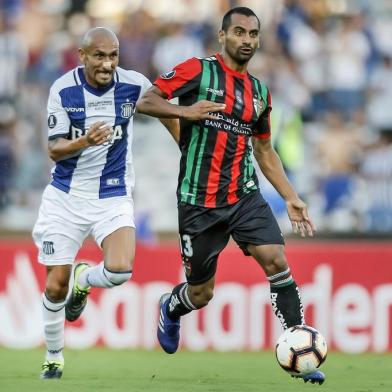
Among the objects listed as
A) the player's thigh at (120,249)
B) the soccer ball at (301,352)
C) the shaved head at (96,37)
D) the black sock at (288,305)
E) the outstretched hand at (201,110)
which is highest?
the shaved head at (96,37)


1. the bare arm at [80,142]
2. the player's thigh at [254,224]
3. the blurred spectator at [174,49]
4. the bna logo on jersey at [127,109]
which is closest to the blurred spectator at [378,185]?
the blurred spectator at [174,49]

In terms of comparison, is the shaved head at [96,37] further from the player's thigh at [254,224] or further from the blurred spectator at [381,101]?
the blurred spectator at [381,101]

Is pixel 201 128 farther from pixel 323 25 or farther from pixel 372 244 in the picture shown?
pixel 323 25

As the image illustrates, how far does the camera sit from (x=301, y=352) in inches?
319

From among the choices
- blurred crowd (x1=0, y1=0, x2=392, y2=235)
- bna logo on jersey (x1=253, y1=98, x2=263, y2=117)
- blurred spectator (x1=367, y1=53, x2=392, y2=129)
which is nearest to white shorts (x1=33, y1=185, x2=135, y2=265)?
Answer: bna logo on jersey (x1=253, y1=98, x2=263, y2=117)

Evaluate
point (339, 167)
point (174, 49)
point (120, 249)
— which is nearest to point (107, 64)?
point (120, 249)

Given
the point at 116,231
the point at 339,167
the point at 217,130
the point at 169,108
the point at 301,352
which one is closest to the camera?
the point at 301,352

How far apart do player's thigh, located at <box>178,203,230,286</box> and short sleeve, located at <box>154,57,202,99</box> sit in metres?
0.90

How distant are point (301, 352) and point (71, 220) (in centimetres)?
220

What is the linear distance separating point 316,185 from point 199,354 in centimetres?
392

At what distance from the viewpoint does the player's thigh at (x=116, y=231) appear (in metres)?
9.00

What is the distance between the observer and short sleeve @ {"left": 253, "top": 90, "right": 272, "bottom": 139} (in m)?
8.97

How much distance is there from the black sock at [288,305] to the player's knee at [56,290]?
64.6 inches

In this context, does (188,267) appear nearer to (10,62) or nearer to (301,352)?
(301,352)
